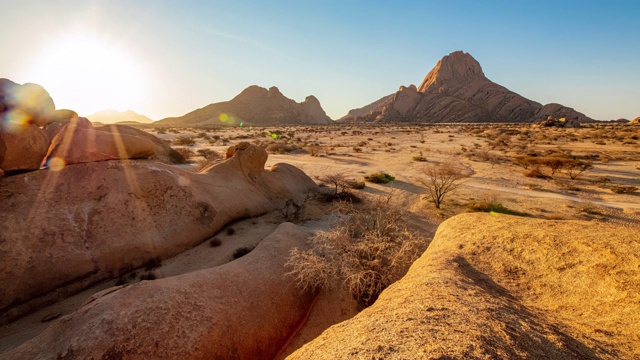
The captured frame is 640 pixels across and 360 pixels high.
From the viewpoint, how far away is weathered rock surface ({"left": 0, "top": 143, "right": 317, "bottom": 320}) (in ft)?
22.0

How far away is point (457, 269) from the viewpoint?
202 inches

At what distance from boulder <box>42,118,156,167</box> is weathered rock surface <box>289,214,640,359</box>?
959 centimetres

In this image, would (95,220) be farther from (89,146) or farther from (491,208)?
(491,208)

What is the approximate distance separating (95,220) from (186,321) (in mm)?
5265

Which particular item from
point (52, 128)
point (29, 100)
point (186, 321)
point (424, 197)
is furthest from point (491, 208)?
point (29, 100)

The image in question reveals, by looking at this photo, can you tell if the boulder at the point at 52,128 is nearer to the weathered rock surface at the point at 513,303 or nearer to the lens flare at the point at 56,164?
the lens flare at the point at 56,164

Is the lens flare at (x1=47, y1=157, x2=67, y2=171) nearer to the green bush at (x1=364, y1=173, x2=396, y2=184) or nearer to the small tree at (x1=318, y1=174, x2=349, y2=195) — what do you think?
the small tree at (x1=318, y1=174, x2=349, y2=195)

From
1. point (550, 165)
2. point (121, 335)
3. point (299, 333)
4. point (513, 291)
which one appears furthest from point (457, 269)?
point (550, 165)

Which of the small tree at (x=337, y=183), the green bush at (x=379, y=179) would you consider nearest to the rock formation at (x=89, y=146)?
the small tree at (x=337, y=183)

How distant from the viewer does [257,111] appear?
125 m

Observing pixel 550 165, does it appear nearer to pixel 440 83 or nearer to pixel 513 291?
pixel 513 291

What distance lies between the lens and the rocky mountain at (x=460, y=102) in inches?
4338

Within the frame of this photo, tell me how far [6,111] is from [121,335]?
26.4 feet

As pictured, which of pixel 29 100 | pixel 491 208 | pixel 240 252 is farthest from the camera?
pixel 491 208
